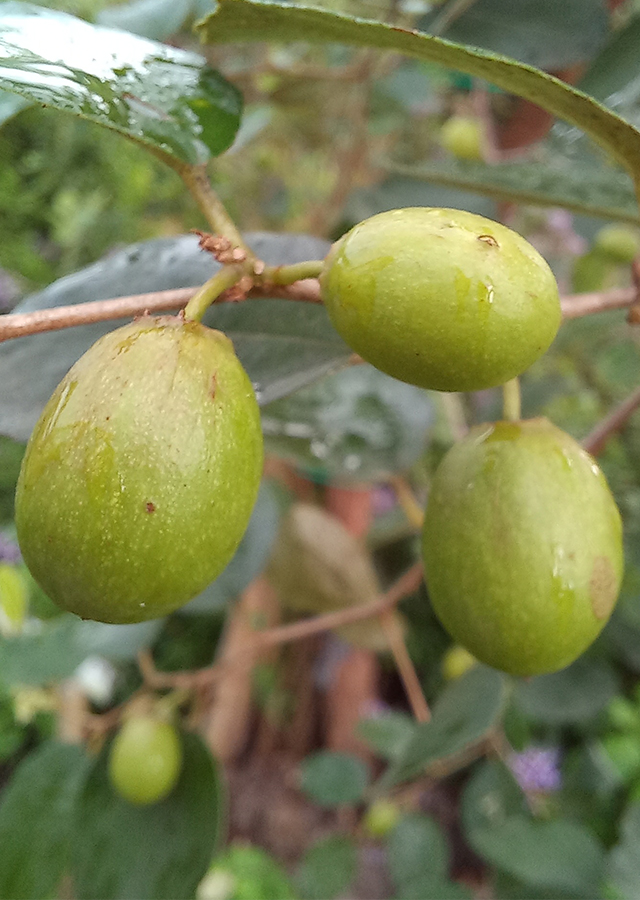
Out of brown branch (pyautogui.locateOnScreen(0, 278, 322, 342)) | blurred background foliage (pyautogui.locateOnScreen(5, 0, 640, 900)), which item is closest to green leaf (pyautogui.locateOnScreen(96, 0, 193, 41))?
blurred background foliage (pyautogui.locateOnScreen(5, 0, 640, 900))

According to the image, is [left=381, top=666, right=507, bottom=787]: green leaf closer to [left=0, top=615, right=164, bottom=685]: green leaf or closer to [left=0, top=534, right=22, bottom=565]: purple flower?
[left=0, top=615, right=164, bottom=685]: green leaf

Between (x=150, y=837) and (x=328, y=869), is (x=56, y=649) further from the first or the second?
(x=328, y=869)

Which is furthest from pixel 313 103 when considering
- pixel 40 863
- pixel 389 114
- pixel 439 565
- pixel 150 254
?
pixel 40 863

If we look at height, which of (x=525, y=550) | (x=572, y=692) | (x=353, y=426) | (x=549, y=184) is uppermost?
(x=549, y=184)

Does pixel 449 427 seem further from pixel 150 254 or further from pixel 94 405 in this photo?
pixel 94 405

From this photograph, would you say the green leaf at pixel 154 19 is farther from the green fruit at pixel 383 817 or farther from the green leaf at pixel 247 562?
the green fruit at pixel 383 817

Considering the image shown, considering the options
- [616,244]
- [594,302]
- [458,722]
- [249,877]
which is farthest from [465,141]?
[249,877]
